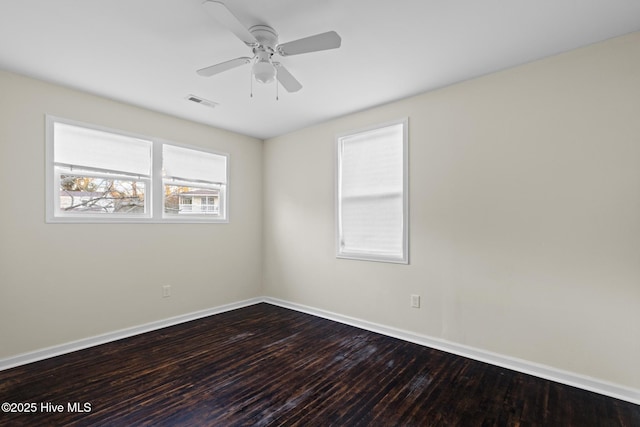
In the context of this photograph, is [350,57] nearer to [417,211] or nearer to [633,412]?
[417,211]

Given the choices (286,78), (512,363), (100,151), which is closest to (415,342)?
(512,363)

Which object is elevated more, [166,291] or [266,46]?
[266,46]

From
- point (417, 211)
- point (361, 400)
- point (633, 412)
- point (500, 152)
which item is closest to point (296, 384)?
point (361, 400)

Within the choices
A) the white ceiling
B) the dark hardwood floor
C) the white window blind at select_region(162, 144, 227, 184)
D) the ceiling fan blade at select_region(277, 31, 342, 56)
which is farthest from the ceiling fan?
the dark hardwood floor

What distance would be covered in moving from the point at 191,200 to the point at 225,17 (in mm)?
2819

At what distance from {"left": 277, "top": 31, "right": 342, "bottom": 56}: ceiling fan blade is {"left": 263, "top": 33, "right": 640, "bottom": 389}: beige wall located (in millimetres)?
1648

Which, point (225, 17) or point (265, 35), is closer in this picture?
point (225, 17)

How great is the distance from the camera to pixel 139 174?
3545 mm

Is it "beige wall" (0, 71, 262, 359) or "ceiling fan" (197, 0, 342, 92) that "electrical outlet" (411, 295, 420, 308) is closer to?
"ceiling fan" (197, 0, 342, 92)

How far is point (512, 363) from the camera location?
2.61m

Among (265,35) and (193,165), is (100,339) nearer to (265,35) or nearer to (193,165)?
(193,165)

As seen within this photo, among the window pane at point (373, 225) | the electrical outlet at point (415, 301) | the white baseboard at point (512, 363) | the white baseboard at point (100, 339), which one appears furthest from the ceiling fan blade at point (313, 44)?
the white baseboard at point (100, 339)

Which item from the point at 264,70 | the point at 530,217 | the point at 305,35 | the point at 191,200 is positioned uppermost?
the point at 305,35

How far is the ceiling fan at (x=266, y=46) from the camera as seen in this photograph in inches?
71.1
